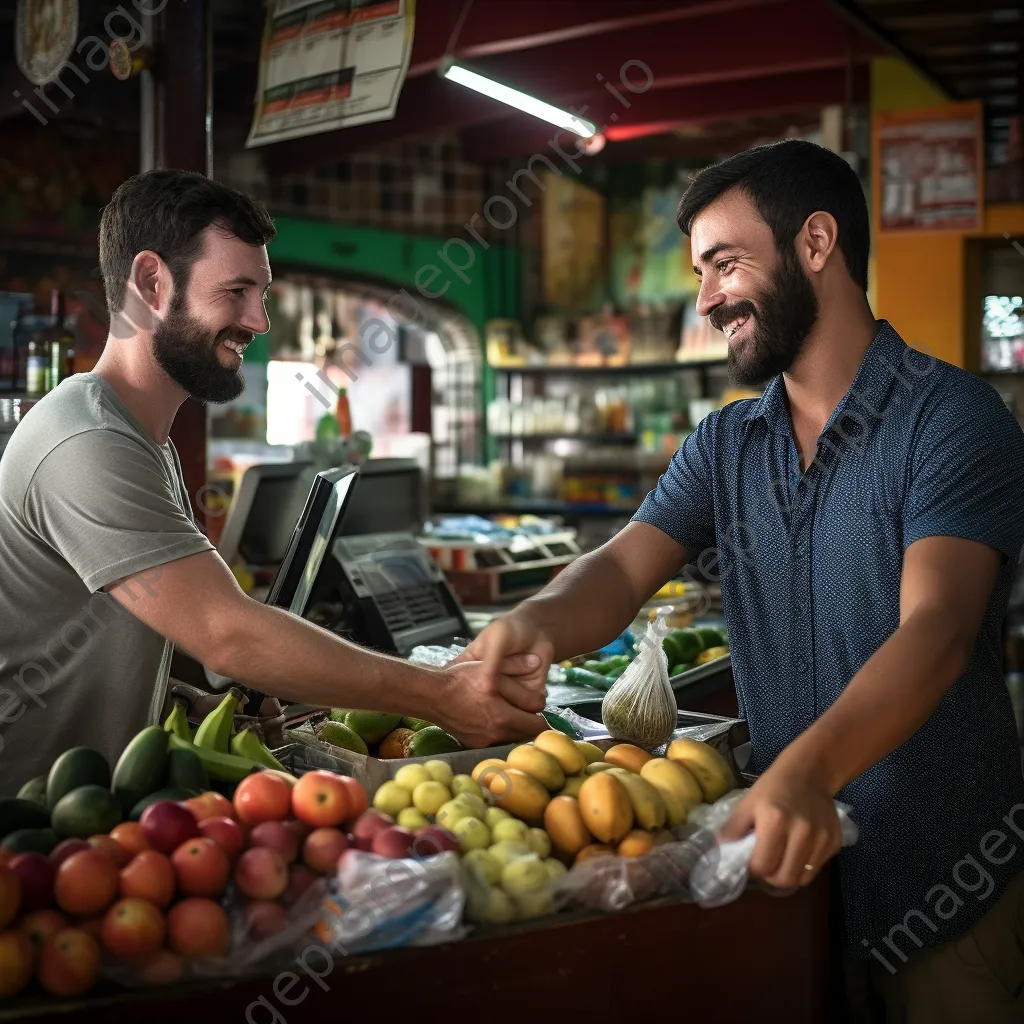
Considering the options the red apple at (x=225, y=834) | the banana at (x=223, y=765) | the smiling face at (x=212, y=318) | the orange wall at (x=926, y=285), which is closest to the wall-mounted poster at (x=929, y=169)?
the orange wall at (x=926, y=285)

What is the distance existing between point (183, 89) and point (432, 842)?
3420 millimetres

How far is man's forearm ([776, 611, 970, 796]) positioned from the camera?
58.8 inches

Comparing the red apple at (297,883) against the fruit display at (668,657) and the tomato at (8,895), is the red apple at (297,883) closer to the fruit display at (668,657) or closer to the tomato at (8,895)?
the tomato at (8,895)

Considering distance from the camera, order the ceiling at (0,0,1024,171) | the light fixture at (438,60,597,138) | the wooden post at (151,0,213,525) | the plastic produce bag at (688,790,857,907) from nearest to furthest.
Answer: the plastic produce bag at (688,790,857,907) < the wooden post at (151,0,213,525) < the light fixture at (438,60,597,138) < the ceiling at (0,0,1024,171)

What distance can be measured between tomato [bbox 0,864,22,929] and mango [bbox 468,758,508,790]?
0.67 m

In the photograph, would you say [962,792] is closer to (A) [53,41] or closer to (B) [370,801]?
(B) [370,801]

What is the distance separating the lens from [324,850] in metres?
1.49

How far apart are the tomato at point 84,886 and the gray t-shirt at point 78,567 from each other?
576mm

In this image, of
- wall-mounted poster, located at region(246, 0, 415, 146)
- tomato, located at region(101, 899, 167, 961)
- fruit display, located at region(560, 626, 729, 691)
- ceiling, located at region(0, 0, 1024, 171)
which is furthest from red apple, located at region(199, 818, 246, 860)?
ceiling, located at region(0, 0, 1024, 171)

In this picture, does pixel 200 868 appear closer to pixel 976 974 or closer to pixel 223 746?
pixel 223 746

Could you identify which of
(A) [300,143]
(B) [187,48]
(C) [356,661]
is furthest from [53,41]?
(A) [300,143]

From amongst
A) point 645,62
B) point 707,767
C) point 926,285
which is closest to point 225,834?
point 707,767

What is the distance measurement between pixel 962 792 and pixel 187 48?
11.9 feet

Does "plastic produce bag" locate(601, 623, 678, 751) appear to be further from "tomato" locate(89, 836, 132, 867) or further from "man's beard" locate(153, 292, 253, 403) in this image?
"tomato" locate(89, 836, 132, 867)
